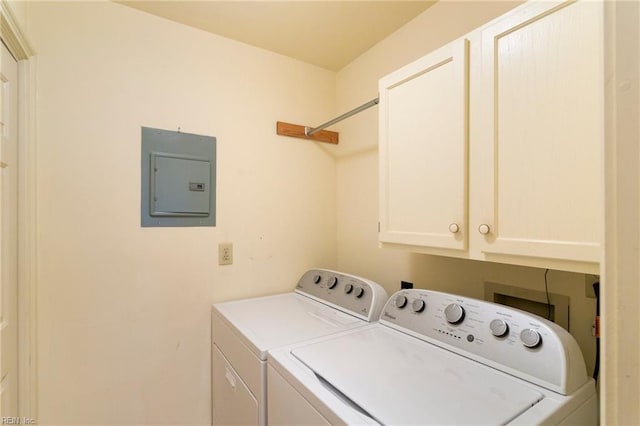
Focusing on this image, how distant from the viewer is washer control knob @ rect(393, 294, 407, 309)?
127 centimetres

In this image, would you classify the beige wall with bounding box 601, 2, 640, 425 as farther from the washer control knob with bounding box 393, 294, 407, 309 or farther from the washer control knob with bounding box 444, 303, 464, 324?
the washer control knob with bounding box 393, 294, 407, 309

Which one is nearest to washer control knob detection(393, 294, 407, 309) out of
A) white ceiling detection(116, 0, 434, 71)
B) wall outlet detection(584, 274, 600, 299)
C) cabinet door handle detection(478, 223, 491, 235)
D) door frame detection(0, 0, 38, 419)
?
cabinet door handle detection(478, 223, 491, 235)

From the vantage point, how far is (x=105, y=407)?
55.4 inches

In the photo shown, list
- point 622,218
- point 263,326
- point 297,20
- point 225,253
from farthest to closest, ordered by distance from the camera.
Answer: point 225,253
point 297,20
point 263,326
point 622,218

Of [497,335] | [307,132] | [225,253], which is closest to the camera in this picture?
[497,335]

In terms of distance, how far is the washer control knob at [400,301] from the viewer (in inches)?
49.8

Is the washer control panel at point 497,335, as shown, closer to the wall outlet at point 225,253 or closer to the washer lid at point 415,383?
the washer lid at point 415,383

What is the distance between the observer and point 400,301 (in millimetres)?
1282

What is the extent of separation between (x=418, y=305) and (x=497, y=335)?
30 cm

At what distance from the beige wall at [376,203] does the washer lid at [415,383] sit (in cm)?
42

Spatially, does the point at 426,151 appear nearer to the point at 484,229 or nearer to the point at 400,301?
the point at 484,229

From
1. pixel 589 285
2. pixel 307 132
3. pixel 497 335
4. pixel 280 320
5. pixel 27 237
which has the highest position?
pixel 307 132

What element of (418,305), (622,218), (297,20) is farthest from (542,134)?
(297,20)

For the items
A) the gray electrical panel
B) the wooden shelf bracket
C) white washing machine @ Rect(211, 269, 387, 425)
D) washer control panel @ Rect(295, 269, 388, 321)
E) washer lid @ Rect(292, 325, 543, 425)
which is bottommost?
white washing machine @ Rect(211, 269, 387, 425)
